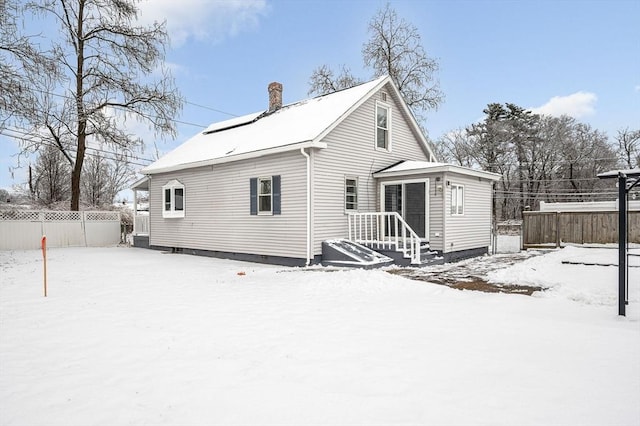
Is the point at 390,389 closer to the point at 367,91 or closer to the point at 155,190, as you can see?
the point at 367,91

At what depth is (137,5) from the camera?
1941 centimetres

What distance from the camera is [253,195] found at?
12.2 m

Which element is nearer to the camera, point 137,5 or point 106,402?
point 106,402

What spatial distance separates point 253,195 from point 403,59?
17.0 m

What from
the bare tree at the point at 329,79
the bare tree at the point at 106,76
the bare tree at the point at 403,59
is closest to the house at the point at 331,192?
the bare tree at the point at 106,76

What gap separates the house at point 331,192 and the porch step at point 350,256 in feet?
0.11

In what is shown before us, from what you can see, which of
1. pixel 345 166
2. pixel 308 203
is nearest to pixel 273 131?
pixel 345 166

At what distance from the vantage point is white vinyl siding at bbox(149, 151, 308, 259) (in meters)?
11.1

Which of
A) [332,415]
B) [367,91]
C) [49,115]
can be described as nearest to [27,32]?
[49,115]

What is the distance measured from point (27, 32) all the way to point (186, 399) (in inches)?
615

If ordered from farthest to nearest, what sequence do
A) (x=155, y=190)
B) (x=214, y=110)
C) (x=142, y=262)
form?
(x=214, y=110) → (x=155, y=190) → (x=142, y=262)

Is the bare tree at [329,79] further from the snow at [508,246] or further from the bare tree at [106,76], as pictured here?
the snow at [508,246]

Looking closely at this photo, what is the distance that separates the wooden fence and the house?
400cm

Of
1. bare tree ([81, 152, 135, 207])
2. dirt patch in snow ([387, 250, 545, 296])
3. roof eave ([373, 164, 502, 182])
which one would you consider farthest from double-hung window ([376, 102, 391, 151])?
bare tree ([81, 152, 135, 207])
